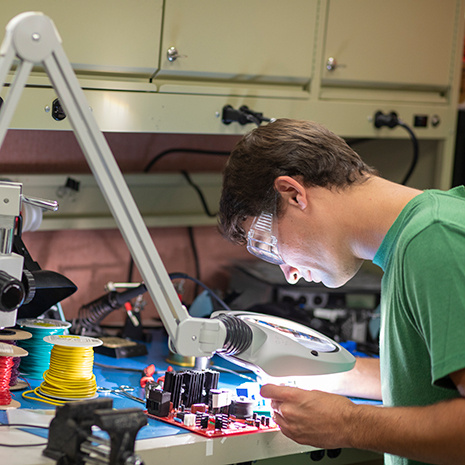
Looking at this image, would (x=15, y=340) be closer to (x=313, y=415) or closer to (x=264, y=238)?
(x=264, y=238)

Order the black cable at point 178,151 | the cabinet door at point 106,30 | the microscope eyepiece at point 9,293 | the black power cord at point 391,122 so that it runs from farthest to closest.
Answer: the black cable at point 178,151 < the black power cord at point 391,122 < the cabinet door at point 106,30 < the microscope eyepiece at point 9,293

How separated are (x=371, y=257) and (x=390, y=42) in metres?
Result: 1.02

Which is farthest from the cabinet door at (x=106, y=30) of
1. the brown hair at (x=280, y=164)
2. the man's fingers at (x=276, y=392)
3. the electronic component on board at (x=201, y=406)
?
the man's fingers at (x=276, y=392)

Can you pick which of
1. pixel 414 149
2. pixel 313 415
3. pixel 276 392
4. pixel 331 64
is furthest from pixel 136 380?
pixel 414 149

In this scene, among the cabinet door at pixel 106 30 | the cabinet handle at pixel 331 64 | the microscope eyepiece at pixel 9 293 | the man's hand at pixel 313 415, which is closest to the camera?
the microscope eyepiece at pixel 9 293


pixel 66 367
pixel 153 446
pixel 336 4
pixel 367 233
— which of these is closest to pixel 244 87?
pixel 336 4

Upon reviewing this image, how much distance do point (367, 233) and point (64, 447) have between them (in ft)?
2.39

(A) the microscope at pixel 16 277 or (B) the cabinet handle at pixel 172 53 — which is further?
(B) the cabinet handle at pixel 172 53

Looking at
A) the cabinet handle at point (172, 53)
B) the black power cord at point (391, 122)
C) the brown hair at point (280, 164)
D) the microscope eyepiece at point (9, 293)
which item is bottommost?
the microscope eyepiece at point (9, 293)

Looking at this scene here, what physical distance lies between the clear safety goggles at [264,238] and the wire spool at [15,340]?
1.78 ft

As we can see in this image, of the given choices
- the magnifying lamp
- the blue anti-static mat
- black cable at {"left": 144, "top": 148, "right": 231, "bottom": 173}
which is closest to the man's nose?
the magnifying lamp

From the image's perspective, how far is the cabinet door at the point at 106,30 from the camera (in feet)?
6.03

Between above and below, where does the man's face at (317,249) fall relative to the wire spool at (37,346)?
above

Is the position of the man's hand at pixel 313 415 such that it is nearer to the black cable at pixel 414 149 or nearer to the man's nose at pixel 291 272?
the man's nose at pixel 291 272
